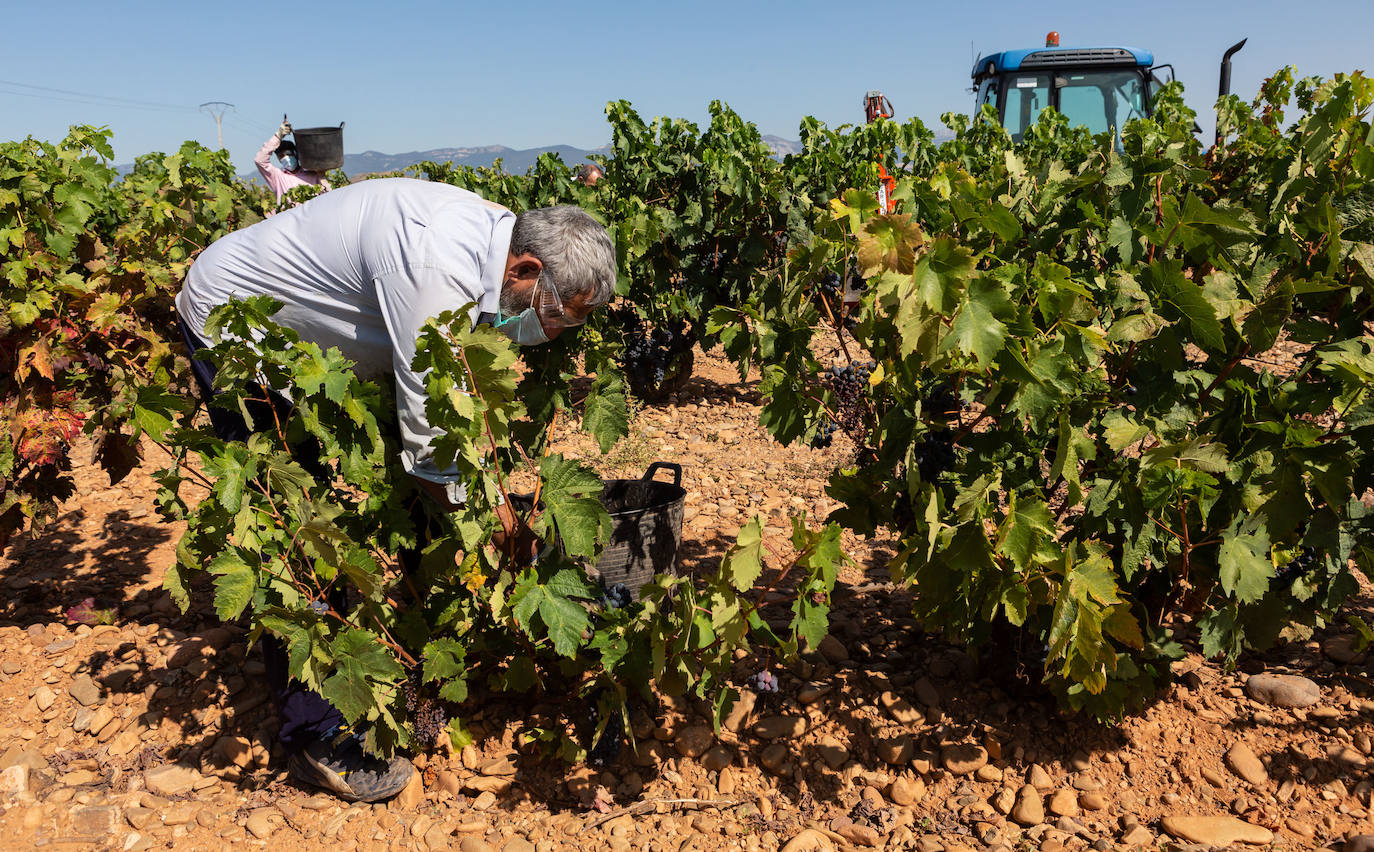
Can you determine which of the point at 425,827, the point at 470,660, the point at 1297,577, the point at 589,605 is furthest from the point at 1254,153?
the point at 425,827

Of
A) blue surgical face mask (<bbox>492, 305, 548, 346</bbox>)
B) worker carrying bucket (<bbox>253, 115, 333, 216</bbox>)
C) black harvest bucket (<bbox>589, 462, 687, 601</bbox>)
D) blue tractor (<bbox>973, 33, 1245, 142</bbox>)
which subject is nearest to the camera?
blue surgical face mask (<bbox>492, 305, 548, 346</bbox>)

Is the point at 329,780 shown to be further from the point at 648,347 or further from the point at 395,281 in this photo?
the point at 648,347

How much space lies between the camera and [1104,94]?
9820 mm

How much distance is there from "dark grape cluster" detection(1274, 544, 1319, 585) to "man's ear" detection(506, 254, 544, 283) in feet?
6.44

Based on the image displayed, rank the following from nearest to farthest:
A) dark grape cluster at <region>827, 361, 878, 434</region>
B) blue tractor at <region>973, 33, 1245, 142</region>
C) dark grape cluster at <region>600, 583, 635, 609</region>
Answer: dark grape cluster at <region>600, 583, 635, 609</region> → dark grape cluster at <region>827, 361, 878, 434</region> → blue tractor at <region>973, 33, 1245, 142</region>

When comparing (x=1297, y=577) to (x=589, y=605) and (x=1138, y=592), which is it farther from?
(x=589, y=605)

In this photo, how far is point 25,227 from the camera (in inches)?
130

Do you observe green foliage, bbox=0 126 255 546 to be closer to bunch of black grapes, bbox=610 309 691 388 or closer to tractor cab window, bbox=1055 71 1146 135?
bunch of black grapes, bbox=610 309 691 388

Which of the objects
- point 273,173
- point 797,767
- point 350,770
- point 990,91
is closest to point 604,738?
point 797,767

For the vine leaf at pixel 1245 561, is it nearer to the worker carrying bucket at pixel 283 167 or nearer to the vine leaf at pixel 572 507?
the vine leaf at pixel 572 507

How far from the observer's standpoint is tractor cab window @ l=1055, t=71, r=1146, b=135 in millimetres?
9695

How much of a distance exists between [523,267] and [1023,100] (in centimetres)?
898

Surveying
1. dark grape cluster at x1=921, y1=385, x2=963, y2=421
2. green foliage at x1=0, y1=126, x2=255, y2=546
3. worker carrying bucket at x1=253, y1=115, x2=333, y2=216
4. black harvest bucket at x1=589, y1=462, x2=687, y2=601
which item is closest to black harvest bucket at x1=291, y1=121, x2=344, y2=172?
worker carrying bucket at x1=253, y1=115, x2=333, y2=216

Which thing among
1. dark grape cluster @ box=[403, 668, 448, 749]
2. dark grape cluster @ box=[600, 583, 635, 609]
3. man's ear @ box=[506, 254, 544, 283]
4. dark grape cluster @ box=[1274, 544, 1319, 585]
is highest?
man's ear @ box=[506, 254, 544, 283]
